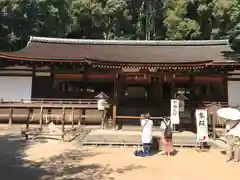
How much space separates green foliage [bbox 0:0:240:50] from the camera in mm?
30963

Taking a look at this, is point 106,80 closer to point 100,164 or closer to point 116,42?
point 116,42

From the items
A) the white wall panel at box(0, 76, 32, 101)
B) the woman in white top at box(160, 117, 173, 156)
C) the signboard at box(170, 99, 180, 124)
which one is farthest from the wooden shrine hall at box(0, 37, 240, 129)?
the woman in white top at box(160, 117, 173, 156)

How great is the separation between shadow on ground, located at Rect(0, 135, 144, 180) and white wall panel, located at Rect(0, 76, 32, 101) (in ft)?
24.2

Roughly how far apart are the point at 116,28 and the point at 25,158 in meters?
28.2

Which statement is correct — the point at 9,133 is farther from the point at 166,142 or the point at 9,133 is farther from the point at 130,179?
the point at 130,179

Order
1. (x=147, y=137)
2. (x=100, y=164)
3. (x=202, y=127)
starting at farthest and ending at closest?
(x=202, y=127) → (x=147, y=137) → (x=100, y=164)

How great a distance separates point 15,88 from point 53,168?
10473 mm

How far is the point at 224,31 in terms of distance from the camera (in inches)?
1283

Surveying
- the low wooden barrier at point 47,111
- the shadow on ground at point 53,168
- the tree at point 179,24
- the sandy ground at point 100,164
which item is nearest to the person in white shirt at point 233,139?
the sandy ground at point 100,164

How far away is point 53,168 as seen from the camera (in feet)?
26.8

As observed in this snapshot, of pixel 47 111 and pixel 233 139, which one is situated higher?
pixel 47 111

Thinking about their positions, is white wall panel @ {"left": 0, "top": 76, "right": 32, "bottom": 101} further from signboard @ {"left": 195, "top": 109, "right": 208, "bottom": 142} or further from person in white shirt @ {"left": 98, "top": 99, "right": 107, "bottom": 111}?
signboard @ {"left": 195, "top": 109, "right": 208, "bottom": 142}

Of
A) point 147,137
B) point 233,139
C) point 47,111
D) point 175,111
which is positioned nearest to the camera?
point 233,139

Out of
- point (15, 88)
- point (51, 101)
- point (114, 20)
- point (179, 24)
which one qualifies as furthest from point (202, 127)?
point (114, 20)
